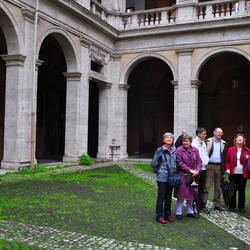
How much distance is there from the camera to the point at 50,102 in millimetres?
18984

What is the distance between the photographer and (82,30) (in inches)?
578

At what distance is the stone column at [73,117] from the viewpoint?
14.4 m

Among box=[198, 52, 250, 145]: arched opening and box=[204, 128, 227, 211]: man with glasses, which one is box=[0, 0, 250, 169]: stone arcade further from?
box=[204, 128, 227, 211]: man with glasses

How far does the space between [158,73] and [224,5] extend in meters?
6.04

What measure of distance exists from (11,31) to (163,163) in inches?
311

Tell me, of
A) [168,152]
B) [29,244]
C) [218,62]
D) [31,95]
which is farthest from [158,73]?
[29,244]

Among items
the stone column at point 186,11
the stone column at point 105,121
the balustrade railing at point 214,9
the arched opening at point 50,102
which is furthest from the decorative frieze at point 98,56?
the balustrade railing at point 214,9

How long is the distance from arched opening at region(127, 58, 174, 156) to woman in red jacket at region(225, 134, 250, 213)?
14347mm

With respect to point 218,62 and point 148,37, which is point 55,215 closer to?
point 148,37

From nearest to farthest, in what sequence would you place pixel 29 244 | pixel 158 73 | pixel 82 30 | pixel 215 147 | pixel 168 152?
pixel 29 244 → pixel 168 152 → pixel 215 147 → pixel 82 30 → pixel 158 73

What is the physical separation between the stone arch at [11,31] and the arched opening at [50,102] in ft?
20.3

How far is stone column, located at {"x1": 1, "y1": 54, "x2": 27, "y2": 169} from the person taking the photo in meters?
11.3

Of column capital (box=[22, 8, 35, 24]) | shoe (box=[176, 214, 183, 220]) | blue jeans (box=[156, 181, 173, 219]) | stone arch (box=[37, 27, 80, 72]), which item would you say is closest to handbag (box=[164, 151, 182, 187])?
blue jeans (box=[156, 181, 173, 219])

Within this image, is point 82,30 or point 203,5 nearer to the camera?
point 82,30
